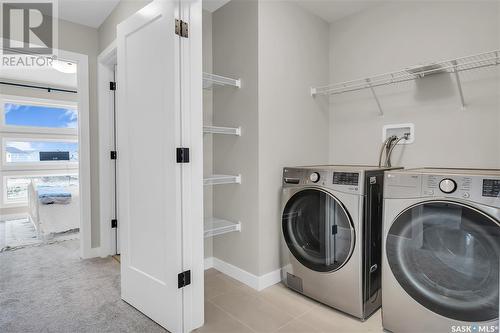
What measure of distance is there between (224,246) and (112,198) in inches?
51.8

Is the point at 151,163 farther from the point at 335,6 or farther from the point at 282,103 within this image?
the point at 335,6

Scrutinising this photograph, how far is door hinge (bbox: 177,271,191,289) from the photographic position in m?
1.66

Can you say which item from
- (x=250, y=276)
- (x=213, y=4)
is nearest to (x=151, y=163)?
(x=250, y=276)

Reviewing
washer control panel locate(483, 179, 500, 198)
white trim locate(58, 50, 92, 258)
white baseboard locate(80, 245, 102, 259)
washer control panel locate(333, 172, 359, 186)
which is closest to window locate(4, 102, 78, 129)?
white trim locate(58, 50, 92, 258)

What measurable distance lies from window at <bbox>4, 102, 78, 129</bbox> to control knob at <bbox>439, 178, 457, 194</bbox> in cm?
632

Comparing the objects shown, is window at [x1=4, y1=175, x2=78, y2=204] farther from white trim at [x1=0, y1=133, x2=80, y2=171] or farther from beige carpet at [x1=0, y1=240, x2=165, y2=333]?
beige carpet at [x1=0, y1=240, x2=165, y2=333]

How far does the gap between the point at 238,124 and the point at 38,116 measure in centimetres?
494

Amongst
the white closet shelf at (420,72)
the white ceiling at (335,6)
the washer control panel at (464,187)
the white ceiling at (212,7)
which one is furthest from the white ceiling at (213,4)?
the washer control panel at (464,187)

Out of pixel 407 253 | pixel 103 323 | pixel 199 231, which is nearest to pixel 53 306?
pixel 103 323

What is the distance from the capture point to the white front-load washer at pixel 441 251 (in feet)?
4.35

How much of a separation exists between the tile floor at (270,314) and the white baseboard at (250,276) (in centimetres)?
4

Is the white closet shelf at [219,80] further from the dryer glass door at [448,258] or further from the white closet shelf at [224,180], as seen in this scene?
the dryer glass door at [448,258]

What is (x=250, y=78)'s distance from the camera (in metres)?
2.26

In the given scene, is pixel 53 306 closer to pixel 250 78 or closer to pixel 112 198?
pixel 112 198
